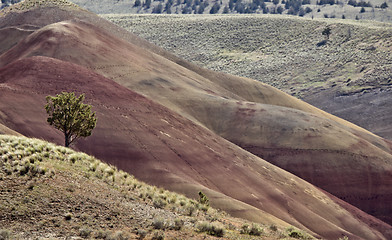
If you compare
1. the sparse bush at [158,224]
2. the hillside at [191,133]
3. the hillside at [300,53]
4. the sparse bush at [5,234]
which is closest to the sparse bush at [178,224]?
the sparse bush at [158,224]

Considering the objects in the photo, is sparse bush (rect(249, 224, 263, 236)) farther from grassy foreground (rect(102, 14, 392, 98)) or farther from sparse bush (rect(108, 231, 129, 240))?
grassy foreground (rect(102, 14, 392, 98))

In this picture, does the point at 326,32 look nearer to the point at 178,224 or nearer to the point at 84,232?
the point at 178,224

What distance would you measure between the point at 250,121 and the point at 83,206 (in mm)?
44859

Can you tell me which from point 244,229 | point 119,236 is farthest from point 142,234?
point 244,229

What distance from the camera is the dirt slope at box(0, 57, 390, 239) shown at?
3916 cm

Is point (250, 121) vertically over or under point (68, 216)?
under

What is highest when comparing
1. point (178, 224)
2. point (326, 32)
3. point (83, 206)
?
point (83, 206)

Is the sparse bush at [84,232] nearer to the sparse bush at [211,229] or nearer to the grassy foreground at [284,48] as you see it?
the sparse bush at [211,229]

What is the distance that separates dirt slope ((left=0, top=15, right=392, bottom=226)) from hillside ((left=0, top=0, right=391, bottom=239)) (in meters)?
0.14

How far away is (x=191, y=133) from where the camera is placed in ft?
161

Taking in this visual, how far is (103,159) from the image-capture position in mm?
39281

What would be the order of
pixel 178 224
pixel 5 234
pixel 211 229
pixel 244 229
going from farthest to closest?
1. pixel 244 229
2. pixel 211 229
3. pixel 178 224
4. pixel 5 234

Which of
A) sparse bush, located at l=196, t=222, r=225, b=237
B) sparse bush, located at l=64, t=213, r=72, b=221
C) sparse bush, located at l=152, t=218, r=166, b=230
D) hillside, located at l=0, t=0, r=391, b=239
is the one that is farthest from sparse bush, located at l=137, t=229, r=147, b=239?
hillside, located at l=0, t=0, r=391, b=239

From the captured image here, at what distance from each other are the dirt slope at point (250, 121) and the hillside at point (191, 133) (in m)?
0.14
